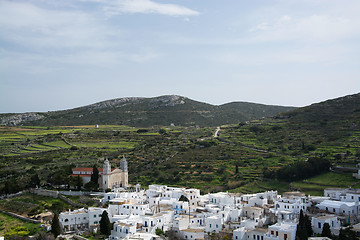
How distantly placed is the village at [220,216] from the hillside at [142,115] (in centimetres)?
7761

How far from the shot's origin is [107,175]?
162ft

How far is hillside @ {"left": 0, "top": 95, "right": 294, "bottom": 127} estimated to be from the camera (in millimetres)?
123000

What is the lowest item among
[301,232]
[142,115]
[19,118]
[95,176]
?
[301,232]

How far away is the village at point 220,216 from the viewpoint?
33500 mm

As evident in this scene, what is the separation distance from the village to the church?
6089mm

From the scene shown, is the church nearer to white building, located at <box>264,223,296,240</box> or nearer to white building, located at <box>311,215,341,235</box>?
white building, located at <box>264,223,296,240</box>

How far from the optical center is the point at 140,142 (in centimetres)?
8200

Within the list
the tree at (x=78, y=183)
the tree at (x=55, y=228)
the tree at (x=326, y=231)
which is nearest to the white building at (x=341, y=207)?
the tree at (x=326, y=231)

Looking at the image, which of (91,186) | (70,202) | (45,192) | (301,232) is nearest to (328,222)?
(301,232)

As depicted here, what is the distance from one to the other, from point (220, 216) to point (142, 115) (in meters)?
92.3

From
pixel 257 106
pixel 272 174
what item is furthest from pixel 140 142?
pixel 257 106

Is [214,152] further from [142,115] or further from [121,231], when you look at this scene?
[142,115]

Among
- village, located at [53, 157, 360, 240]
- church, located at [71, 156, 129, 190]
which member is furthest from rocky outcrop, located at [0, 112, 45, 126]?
village, located at [53, 157, 360, 240]

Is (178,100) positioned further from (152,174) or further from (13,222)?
(13,222)
